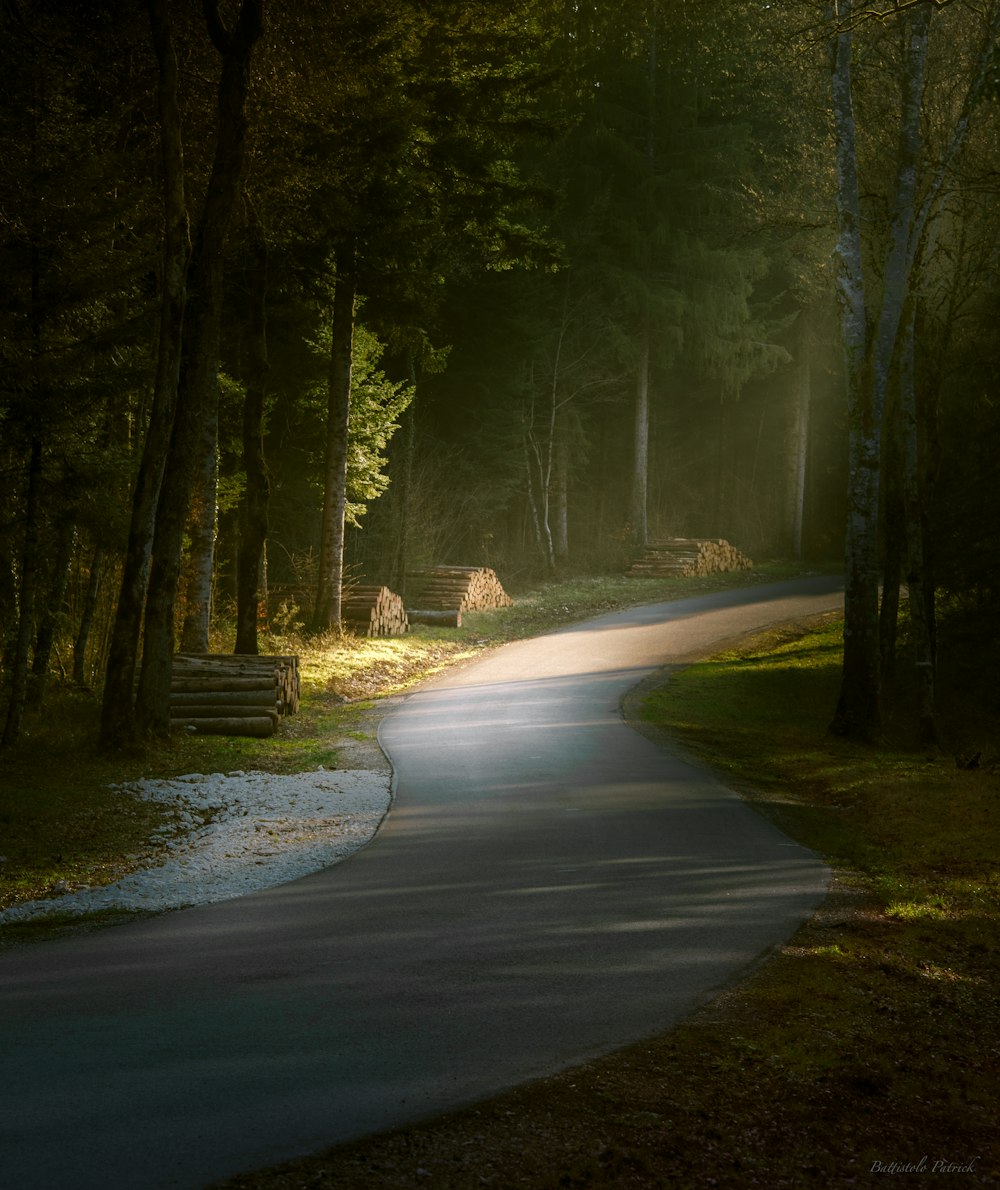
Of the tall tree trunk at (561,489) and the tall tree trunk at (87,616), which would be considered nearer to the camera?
the tall tree trunk at (87,616)

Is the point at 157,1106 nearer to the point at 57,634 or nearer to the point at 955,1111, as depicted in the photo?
the point at 955,1111

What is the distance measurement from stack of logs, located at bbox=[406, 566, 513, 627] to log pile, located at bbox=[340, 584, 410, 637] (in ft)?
4.89

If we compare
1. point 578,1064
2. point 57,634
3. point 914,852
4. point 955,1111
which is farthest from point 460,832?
point 57,634

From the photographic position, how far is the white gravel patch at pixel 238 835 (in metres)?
8.48

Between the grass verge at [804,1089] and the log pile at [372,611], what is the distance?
52.9 feet

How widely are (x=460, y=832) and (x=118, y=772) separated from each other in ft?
14.8

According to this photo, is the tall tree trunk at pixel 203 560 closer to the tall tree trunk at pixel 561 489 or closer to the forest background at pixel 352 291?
the forest background at pixel 352 291

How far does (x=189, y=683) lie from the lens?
622 inches

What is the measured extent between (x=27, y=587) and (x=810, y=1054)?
35.4 feet

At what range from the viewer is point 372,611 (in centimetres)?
2467

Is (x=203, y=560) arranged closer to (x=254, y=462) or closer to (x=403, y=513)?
(x=254, y=462)

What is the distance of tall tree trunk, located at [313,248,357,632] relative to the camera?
23375mm

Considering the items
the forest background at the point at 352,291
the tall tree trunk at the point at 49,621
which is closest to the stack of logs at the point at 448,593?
the forest background at the point at 352,291

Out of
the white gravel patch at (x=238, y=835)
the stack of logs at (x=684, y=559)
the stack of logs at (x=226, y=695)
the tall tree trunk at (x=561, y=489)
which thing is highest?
the tall tree trunk at (x=561, y=489)
